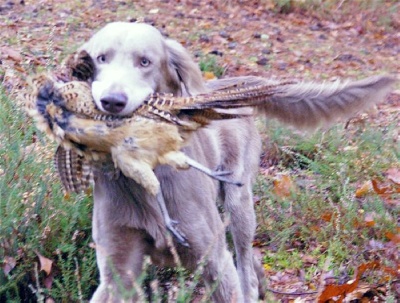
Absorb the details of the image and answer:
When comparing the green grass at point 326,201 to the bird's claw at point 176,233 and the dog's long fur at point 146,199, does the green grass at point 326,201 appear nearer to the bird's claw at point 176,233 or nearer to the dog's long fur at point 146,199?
the dog's long fur at point 146,199

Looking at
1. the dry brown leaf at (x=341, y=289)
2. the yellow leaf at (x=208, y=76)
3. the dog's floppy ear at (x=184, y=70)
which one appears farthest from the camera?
the yellow leaf at (x=208, y=76)

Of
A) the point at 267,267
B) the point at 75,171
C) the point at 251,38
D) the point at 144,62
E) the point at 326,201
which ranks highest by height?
the point at 144,62

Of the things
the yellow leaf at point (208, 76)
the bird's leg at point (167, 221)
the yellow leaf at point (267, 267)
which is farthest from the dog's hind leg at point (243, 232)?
the yellow leaf at point (208, 76)

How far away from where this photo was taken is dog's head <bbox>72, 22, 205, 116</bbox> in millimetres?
3035

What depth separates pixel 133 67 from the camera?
11.1 feet

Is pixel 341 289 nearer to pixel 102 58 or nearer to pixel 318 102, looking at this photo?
pixel 318 102

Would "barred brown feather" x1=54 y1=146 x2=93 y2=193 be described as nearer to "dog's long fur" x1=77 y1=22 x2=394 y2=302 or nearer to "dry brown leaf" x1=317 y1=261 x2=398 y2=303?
"dog's long fur" x1=77 y1=22 x2=394 y2=302

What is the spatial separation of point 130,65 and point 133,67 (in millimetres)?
16

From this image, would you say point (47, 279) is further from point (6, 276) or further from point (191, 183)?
point (191, 183)

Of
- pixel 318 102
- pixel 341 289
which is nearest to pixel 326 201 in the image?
pixel 318 102

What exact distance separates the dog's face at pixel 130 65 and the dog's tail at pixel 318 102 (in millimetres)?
1008

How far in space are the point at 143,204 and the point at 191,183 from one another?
0.28 metres

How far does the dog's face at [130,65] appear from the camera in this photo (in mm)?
3057

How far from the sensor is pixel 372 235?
15.5 ft
